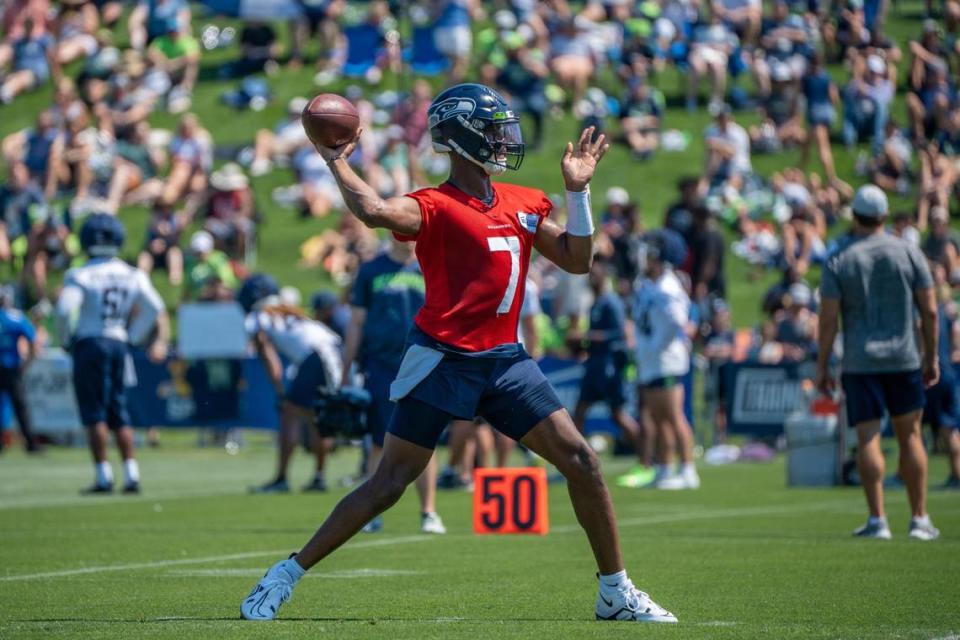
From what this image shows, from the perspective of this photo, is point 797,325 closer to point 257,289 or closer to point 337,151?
point 257,289

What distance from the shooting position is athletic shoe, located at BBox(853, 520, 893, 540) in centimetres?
1110

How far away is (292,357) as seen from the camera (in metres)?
16.7

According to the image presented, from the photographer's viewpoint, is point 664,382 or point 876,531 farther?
point 664,382

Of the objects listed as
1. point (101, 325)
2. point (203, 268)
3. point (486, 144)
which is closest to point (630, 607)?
point (486, 144)

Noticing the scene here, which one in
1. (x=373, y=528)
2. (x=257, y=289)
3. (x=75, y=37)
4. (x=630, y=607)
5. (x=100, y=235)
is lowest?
(x=373, y=528)

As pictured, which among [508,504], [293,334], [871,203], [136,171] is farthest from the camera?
[136,171]

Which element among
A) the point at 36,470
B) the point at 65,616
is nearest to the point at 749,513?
the point at 65,616

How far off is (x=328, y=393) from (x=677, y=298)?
552 centimetres

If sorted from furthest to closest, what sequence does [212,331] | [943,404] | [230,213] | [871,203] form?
[230,213] → [212,331] → [943,404] → [871,203]

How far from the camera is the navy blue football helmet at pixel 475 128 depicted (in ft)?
24.1

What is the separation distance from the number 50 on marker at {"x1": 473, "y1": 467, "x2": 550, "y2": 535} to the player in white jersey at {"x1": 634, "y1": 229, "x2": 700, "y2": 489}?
4.99 metres

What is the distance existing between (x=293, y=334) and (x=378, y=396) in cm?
479

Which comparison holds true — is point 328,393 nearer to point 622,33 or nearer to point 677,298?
point 677,298

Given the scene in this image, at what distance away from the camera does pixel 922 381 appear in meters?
10.9
